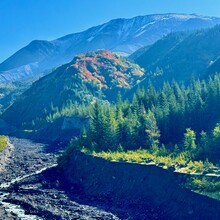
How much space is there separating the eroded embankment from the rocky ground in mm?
4415

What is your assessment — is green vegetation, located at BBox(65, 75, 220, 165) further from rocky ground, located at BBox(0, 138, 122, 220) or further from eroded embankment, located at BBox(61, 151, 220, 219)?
rocky ground, located at BBox(0, 138, 122, 220)

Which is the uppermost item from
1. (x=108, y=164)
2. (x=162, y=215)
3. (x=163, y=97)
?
(x=163, y=97)

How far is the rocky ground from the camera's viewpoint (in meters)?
69.2

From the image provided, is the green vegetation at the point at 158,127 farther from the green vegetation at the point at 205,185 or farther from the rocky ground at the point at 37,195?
the green vegetation at the point at 205,185

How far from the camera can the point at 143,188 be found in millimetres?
72875

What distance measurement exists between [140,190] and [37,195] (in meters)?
21.3

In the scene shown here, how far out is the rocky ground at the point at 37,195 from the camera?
69250mm

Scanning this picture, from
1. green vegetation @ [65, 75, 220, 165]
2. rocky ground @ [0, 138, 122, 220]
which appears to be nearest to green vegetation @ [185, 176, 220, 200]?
rocky ground @ [0, 138, 122, 220]

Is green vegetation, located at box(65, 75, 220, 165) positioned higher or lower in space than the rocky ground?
higher

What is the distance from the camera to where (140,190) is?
73.1 meters

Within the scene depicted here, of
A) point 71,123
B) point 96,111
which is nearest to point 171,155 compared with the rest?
point 96,111

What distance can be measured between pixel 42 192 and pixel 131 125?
2674cm

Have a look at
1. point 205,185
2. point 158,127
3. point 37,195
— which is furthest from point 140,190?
point 158,127

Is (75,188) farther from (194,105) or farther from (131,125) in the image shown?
(194,105)
